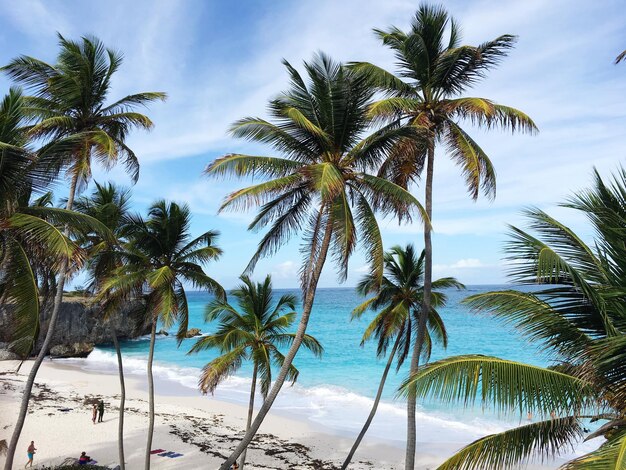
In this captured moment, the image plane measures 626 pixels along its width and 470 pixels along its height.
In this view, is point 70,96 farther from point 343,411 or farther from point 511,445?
point 343,411

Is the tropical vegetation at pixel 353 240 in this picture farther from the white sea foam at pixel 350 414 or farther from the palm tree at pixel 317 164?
the white sea foam at pixel 350 414

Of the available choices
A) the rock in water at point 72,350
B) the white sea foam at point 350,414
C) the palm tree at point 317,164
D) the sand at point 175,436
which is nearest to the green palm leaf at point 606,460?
the palm tree at point 317,164

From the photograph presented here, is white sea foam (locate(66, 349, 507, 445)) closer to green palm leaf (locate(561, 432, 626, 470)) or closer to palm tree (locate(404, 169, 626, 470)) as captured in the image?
palm tree (locate(404, 169, 626, 470))

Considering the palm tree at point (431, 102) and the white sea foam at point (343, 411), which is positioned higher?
the palm tree at point (431, 102)

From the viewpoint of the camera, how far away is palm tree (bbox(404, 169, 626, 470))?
4688mm

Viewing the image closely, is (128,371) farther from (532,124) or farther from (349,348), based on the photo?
(532,124)

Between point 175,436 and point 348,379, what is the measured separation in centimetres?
2039

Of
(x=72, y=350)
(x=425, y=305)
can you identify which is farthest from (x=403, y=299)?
(x=72, y=350)

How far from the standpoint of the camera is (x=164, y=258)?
554 inches

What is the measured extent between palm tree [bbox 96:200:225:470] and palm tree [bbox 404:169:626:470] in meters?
9.77

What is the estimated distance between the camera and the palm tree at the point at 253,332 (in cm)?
1344

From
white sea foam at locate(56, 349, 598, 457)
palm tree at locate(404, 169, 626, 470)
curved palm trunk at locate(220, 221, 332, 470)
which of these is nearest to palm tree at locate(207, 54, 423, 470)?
curved palm trunk at locate(220, 221, 332, 470)

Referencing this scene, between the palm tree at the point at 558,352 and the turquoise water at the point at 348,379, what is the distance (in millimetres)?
397

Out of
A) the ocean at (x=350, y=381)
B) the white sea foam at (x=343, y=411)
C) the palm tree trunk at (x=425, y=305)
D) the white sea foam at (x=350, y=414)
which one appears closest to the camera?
the palm tree trunk at (x=425, y=305)
